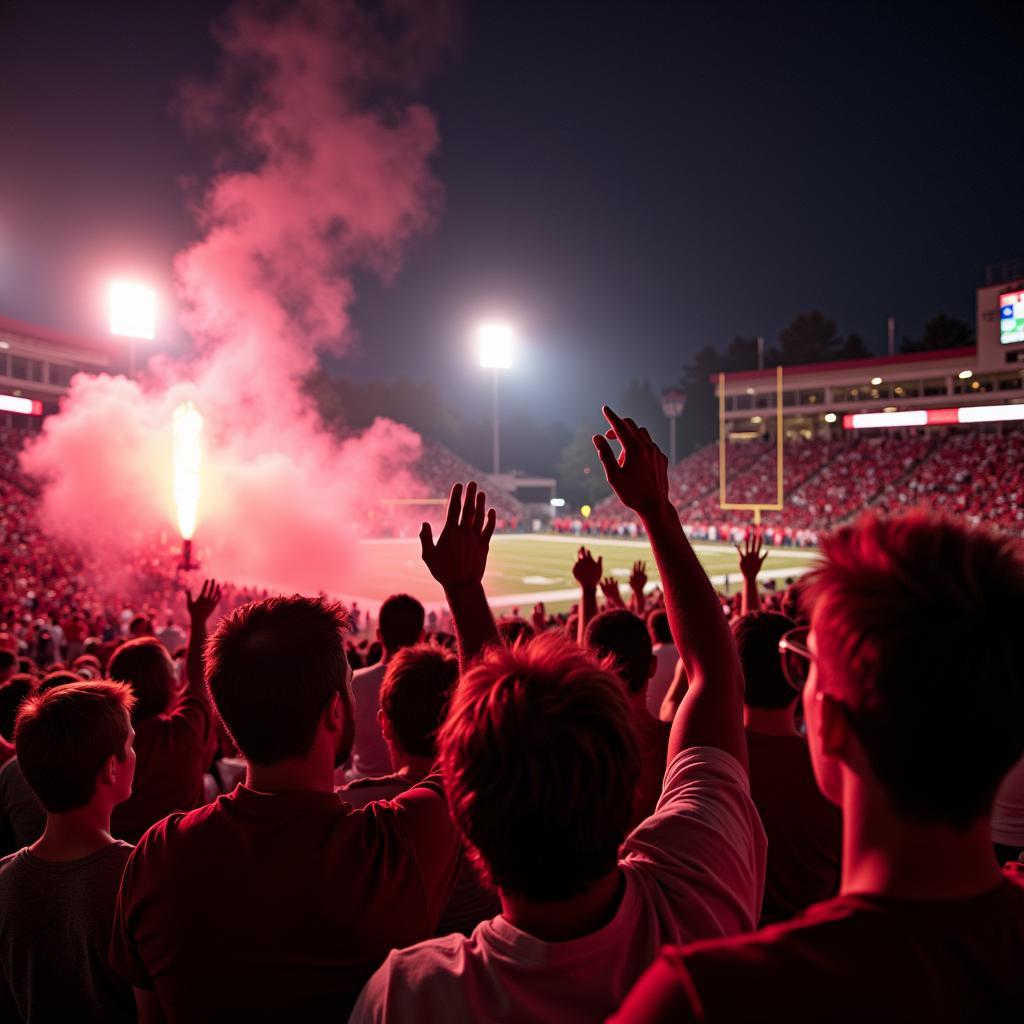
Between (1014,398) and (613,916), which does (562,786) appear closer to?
(613,916)

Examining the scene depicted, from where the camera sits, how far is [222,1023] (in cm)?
158

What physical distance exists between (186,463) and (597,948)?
83.3 ft

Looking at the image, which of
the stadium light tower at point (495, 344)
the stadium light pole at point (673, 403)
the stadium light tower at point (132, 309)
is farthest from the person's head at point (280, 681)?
the stadium light pole at point (673, 403)

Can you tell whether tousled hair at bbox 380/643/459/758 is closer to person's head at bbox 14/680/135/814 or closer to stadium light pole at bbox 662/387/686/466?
person's head at bbox 14/680/135/814

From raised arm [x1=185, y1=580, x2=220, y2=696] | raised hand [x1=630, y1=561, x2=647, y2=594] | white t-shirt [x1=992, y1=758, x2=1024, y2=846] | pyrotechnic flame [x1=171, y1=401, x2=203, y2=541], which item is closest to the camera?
white t-shirt [x1=992, y1=758, x2=1024, y2=846]

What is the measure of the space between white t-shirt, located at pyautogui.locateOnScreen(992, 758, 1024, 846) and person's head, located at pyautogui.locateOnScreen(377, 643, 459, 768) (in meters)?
2.44

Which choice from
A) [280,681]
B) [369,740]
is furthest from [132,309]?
[280,681]

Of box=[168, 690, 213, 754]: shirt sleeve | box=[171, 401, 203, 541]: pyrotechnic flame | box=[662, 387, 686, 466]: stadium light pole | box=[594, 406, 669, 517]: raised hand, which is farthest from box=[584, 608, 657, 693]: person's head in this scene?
box=[662, 387, 686, 466]: stadium light pole

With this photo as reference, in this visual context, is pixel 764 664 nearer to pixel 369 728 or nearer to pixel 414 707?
pixel 414 707

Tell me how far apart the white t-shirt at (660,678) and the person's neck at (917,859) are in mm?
4462

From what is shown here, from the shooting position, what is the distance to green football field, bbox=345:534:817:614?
2503 cm

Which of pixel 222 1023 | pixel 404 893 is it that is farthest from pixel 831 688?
pixel 222 1023

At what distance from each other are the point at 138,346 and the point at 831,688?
57312 millimetres

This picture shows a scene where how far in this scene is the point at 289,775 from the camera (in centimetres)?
177
